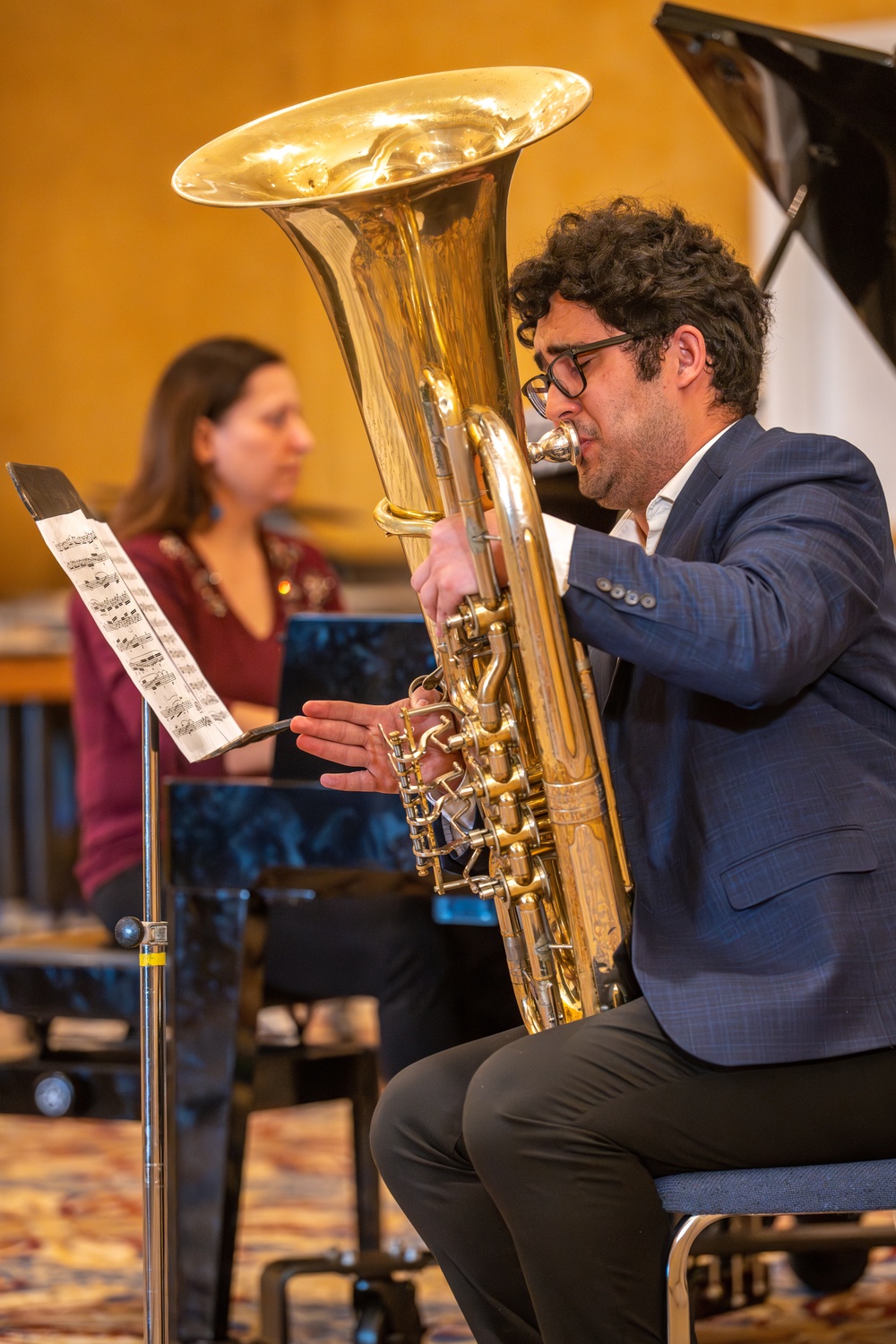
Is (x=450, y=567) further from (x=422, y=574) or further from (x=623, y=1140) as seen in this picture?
(x=623, y=1140)

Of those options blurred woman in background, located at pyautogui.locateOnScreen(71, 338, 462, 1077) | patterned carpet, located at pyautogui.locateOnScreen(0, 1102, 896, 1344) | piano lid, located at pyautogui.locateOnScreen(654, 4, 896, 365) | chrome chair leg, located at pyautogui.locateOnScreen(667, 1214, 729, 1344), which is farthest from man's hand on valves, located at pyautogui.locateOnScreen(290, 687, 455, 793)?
piano lid, located at pyautogui.locateOnScreen(654, 4, 896, 365)

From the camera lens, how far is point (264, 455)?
2943 mm

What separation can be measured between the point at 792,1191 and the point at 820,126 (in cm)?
165

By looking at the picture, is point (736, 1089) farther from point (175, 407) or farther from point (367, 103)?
point (175, 407)

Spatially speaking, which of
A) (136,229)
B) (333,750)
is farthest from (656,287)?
(136,229)

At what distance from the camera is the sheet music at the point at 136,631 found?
1556mm

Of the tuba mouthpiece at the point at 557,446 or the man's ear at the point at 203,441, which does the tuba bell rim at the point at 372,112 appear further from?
the man's ear at the point at 203,441

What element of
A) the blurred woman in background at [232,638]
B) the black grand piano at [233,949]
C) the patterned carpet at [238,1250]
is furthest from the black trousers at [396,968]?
the patterned carpet at [238,1250]

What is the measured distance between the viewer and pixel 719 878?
1.44 metres

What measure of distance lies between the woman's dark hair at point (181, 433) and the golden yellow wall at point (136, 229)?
11.9 feet

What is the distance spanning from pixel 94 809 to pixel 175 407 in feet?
2.69

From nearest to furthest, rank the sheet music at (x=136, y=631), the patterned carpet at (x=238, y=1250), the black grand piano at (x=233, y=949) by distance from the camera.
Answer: the sheet music at (x=136, y=631) < the black grand piano at (x=233, y=949) < the patterned carpet at (x=238, y=1250)

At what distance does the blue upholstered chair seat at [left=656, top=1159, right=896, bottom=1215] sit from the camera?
1.38 metres

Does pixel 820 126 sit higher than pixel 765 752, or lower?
higher
